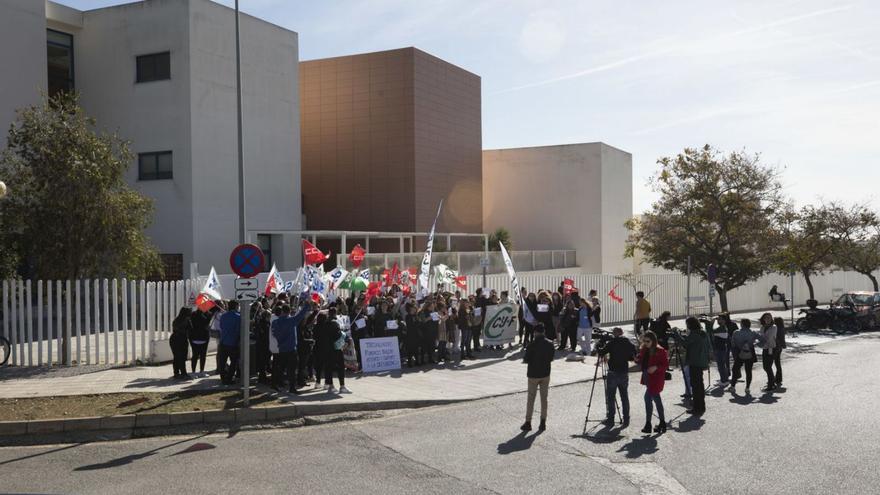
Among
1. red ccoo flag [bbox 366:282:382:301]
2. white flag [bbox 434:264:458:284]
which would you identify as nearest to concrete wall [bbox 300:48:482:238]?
white flag [bbox 434:264:458:284]

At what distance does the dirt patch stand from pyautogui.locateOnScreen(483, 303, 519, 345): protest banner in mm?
8359

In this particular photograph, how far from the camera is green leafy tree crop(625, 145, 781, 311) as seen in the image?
3012 centimetres

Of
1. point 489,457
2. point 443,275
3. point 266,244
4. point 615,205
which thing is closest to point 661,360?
point 489,457

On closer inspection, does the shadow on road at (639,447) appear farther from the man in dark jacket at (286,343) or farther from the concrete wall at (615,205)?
the concrete wall at (615,205)

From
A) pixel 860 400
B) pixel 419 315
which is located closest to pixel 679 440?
pixel 860 400

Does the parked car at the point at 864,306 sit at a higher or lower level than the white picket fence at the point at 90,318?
lower

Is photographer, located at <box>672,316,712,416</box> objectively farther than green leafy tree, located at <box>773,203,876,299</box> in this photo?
No

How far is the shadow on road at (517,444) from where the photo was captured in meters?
10.3

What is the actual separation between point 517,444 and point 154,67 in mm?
24111

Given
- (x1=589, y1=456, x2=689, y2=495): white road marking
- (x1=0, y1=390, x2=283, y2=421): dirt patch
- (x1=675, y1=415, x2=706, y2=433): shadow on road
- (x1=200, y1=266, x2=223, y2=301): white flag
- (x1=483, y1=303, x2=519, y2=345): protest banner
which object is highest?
(x1=200, y1=266, x2=223, y2=301): white flag

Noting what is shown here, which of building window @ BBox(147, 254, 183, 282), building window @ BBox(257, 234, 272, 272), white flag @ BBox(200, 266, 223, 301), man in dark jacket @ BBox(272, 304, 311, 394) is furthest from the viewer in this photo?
building window @ BBox(257, 234, 272, 272)

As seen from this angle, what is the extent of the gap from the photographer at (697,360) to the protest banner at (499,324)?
785 centimetres

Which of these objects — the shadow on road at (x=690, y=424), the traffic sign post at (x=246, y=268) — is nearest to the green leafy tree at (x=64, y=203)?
the traffic sign post at (x=246, y=268)

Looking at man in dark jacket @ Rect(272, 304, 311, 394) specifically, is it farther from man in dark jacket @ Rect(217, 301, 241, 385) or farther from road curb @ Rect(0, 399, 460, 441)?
road curb @ Rect(0, 399, 460, 441)
